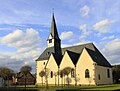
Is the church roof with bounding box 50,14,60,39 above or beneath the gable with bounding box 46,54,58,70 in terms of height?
above

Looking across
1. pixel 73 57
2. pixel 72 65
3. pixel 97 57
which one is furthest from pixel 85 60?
pixel 73 57

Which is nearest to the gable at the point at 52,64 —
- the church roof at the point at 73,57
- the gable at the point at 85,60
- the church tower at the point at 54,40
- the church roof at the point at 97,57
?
the church tower at the point at 54,40

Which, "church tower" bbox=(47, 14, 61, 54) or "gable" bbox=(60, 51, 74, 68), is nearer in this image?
"gable" bbox=(60, 51, 74, 68)

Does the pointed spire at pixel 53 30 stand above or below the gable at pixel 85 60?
above

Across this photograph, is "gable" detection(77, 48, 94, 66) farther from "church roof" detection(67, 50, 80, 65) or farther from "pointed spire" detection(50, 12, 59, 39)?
"pointed spire" detection(50, 12, 59, 39)

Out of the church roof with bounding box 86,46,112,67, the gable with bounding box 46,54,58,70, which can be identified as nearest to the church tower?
the gable with bounding box 46,54,58,70

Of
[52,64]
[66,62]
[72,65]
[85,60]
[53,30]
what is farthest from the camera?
[53,30]

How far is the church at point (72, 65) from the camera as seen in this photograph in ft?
179

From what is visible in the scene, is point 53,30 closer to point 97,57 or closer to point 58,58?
point 58,58

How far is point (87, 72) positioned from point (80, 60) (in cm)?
351

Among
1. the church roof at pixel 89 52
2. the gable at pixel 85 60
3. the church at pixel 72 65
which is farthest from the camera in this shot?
the church roof at pixel 89 52

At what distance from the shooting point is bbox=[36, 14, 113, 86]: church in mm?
54594

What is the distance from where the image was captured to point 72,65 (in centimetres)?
5775

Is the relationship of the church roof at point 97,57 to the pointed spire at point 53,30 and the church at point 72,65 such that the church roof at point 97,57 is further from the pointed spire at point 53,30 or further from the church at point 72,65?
the pointed spire at point 53,30
